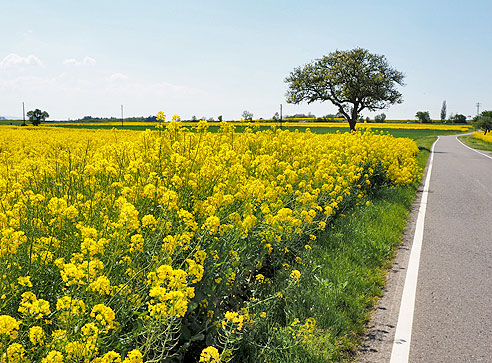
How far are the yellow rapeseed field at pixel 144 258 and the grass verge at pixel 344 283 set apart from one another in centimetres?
20

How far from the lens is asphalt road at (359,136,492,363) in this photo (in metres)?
3.50

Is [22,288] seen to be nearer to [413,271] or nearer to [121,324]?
[121,324]

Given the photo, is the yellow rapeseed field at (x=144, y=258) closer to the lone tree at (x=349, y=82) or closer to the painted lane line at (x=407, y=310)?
the painted lane line at (x=407, y=310)

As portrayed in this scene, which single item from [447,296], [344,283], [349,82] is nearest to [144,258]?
[344,283]

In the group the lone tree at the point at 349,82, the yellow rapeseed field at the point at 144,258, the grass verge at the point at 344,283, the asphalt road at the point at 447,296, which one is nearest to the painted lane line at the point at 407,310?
the asphalt road at the point at 447,296

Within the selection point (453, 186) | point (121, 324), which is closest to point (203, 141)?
point (121, 324)

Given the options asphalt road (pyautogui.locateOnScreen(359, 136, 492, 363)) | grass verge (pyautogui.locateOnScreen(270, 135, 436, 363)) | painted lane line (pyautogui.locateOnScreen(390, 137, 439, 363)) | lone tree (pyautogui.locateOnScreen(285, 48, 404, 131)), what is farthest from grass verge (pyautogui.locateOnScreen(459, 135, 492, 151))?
painted lane line (pyautogui.locateOnScreen(390, 137, 439, 363))

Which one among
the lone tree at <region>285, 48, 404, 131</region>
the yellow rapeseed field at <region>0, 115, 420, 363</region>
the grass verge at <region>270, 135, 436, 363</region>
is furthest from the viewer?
the lone tree at <region>285, 48, 404, 131</region>

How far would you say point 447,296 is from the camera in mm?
→ 4555

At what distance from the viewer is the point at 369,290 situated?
15.2 ft

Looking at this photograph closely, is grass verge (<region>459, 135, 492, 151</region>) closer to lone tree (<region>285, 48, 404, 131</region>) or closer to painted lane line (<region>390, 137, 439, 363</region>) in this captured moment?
lone tree (<region>285, 48, 404, 131</region>)

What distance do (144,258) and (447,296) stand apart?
353 centimetres

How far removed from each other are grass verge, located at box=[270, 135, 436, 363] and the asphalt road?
156mm

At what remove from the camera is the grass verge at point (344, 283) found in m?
3.44
